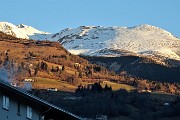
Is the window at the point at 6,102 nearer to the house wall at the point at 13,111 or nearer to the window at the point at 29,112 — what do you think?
the house wall at the point at 13,111

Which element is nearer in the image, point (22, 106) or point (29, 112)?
point (22, 106)

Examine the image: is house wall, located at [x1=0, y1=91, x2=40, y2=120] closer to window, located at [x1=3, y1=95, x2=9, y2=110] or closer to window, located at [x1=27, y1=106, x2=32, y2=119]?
window, located at [x1=3, y1=95, x2=9, y2=110]

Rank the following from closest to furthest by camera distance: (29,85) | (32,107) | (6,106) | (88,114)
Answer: (6,106), (32,107), (29,85), (88,114)

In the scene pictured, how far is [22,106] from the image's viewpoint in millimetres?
28000

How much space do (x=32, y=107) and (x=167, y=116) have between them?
163 meters

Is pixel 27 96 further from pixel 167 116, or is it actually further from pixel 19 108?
pixel 167 116

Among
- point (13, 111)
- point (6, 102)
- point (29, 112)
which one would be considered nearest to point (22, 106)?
point (29, 112)

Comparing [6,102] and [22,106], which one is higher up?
[6,102]

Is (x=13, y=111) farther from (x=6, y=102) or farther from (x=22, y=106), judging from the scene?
(x=22, y=106)

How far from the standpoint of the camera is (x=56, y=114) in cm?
3045

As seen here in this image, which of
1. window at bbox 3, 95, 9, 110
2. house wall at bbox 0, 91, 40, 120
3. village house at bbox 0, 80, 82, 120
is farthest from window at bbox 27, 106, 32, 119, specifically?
window at bbox 3, 95, 9, 110

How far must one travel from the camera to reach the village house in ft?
86.0

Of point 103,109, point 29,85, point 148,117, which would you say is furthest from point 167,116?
point 29,85

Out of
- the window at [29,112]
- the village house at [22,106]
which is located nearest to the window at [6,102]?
the village house at [22,106]
